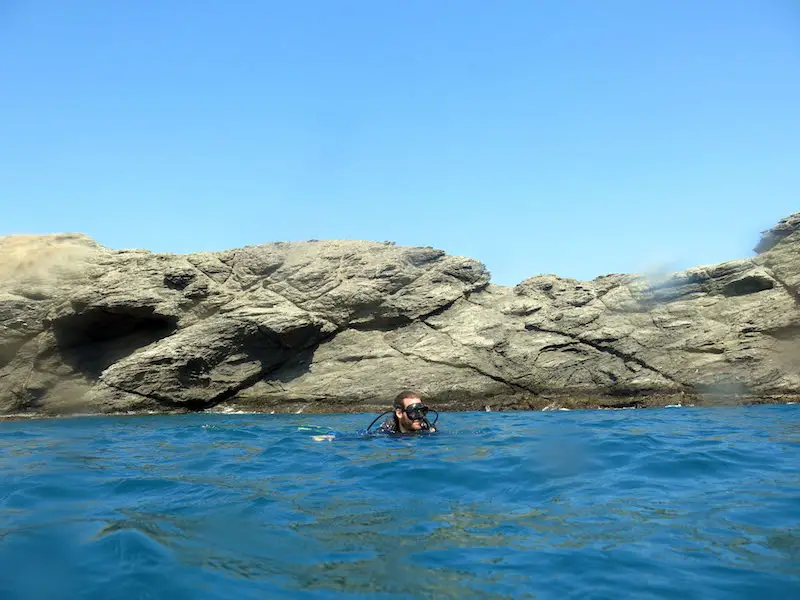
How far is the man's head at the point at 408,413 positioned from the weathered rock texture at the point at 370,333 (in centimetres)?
1124

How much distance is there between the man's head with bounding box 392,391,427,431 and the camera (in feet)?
29.9

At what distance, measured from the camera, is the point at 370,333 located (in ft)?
74.2

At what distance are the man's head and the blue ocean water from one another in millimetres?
1638

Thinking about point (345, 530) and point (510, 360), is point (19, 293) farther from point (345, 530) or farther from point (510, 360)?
point (345, 530)

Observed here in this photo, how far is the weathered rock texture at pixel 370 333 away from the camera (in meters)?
20.5

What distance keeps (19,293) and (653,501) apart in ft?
74.5

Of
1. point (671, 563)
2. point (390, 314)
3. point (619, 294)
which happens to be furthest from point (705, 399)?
point (671, 563)

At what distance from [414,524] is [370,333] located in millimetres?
18521

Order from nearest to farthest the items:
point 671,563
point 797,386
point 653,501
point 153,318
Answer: point 671,563 < point 653,501 < point 797,386 < point 153,318

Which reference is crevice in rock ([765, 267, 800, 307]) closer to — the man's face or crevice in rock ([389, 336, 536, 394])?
crevice in rock ([389, 336, 536, 394])

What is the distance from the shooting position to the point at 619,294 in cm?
2262

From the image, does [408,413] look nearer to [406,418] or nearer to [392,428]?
[406,418]

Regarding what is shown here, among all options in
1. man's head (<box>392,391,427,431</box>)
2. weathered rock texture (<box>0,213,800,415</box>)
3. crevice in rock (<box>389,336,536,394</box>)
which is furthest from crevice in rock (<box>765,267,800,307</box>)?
man's head (<box>392,391,427,431</box>)

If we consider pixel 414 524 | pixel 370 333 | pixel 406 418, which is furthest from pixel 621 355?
pixel 414 524
